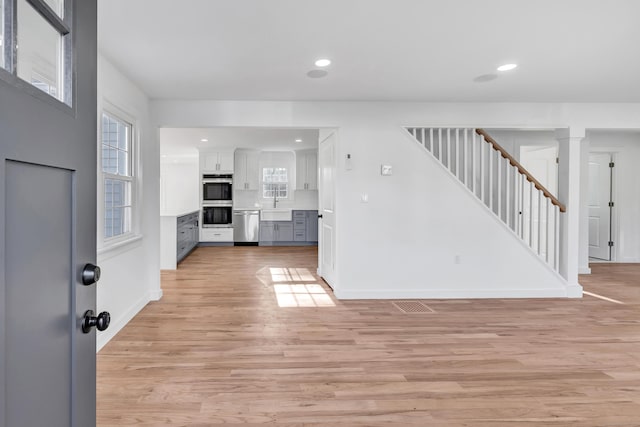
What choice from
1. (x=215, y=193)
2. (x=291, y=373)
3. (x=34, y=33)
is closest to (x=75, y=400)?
(x=34, y=33)

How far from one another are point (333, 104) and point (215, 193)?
212 inches

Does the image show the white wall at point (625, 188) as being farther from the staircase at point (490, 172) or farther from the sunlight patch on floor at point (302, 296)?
the sunlight patch on floor at point (302, 296)

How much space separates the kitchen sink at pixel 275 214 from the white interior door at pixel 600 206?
6.18 m

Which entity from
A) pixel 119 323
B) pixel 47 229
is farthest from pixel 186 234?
pixel 47 229

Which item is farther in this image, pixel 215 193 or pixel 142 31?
pixel 215 193

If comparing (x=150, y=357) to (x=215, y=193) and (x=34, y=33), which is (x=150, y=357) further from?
(x=215, y=193)

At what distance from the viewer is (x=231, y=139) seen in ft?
25.3

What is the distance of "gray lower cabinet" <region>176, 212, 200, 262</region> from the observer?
6646mm

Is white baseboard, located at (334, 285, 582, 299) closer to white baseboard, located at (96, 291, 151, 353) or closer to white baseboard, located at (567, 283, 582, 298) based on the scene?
white baseboard, located at (567, 283, 582, 298)

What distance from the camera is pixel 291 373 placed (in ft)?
8.25

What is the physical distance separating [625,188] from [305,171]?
6361 millimetres

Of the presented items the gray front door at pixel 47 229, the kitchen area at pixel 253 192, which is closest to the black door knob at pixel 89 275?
the gray front door at pixel 47 229

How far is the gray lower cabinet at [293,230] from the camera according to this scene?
9273mm

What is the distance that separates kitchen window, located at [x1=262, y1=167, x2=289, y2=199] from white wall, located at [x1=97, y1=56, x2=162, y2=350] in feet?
17.3
